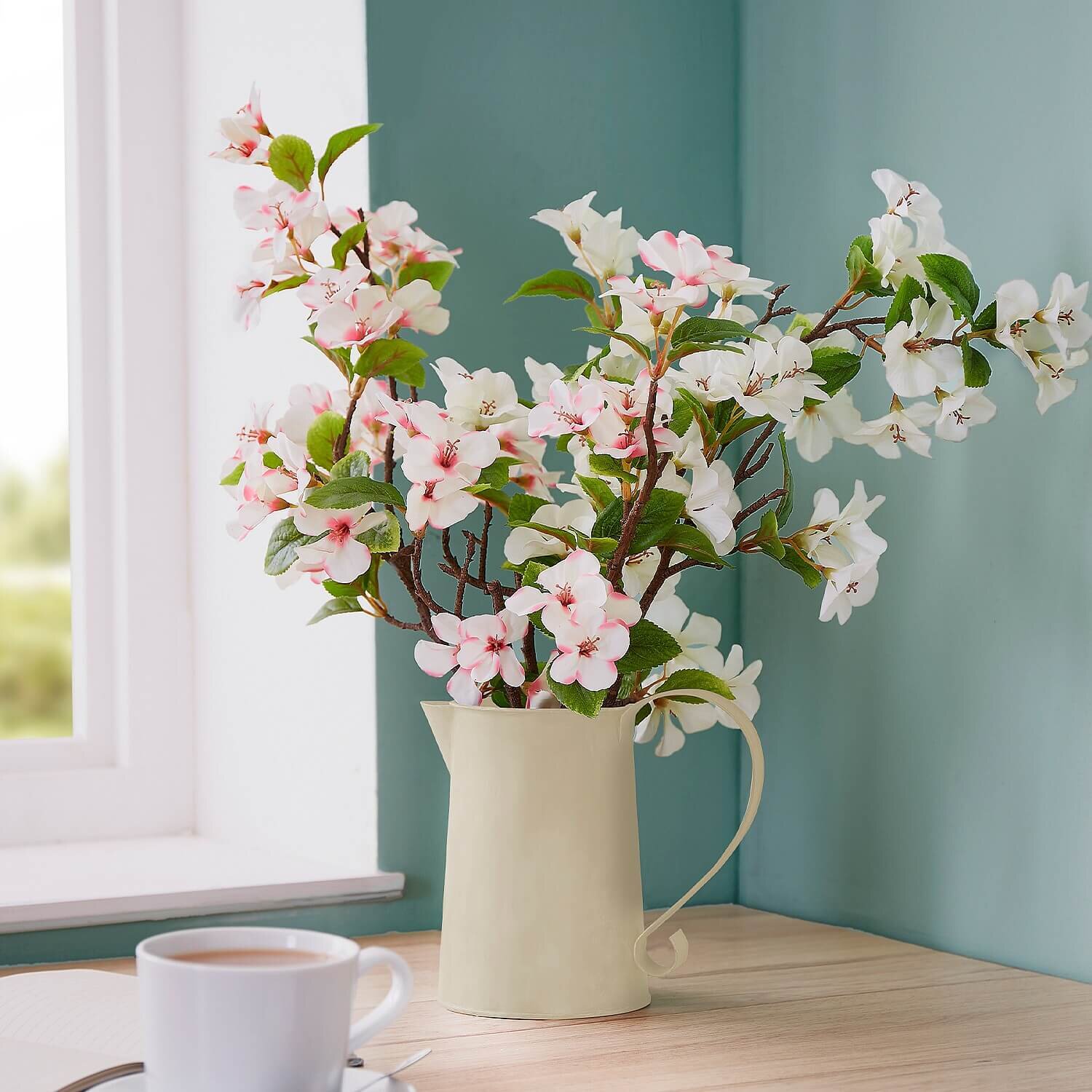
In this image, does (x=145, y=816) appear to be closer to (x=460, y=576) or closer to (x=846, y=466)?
(x=460, y=576)

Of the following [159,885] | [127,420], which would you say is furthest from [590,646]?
[127,420]

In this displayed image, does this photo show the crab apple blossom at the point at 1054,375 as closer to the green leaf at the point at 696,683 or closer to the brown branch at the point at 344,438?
the green leaf at the point at 696,683

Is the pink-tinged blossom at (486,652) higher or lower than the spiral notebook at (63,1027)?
higher

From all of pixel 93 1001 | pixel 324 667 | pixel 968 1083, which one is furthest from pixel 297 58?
pixel 968 1083

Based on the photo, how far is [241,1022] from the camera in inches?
19.9

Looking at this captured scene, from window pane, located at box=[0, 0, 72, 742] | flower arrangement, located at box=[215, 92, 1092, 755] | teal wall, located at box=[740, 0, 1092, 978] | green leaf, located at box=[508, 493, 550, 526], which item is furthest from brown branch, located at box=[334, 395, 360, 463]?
window pane, located at box=[0, 0, 72, 742]

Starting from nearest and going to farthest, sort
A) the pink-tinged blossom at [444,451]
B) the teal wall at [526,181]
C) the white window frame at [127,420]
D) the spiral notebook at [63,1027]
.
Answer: the spiral notebook at [63,1027]
the pink-tinged blossom at [444,451]
the teal wall at [526,181]
the white window frame at [127,420]

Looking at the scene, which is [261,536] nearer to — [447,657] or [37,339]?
[37,339]

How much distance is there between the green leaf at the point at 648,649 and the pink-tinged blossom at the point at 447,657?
89 millimetres

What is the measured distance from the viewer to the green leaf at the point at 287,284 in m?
0.78

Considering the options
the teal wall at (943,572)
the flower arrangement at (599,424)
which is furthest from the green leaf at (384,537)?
the teal wall at (943,572)

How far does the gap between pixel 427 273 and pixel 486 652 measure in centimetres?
26

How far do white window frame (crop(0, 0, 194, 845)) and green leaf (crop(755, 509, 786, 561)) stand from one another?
0.64m

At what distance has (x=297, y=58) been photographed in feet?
3.56
